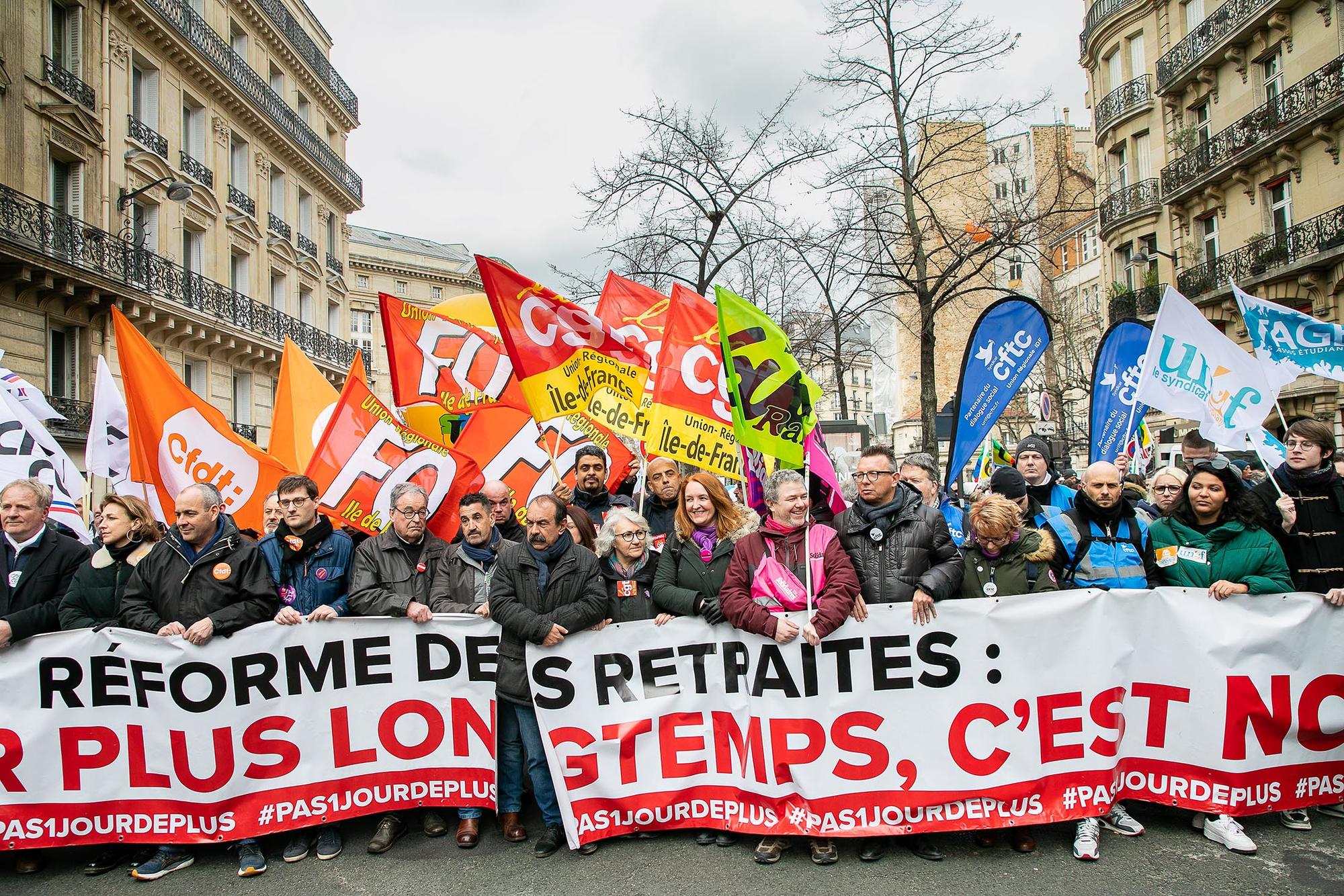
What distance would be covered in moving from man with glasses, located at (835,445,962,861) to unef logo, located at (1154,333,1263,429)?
2.48 metres

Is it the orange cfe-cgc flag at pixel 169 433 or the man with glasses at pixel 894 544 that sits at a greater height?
the orange cfe-cgc flag at pixel 169 433

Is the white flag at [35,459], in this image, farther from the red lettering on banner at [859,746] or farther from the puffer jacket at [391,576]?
the red lettering on banner at [859,746]

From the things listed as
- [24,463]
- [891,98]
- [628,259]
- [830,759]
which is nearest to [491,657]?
[830,759]

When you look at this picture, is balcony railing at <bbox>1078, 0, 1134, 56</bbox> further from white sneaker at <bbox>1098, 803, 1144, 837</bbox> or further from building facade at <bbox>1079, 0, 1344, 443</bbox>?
white sneaker at <bbox>1098, 803, 1144, 837</bbox>

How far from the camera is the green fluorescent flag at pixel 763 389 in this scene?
16.9 ft

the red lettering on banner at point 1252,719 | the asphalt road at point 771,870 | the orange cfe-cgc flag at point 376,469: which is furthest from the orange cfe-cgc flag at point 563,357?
the red lettering on banner at point 1252,719

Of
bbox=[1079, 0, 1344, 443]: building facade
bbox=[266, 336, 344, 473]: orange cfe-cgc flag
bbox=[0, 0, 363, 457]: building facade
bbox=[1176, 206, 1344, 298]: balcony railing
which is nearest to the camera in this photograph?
bbox=[266, 336, 344, 473]: orange cfe-cgc flag

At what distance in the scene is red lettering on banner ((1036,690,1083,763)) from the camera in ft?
14.6

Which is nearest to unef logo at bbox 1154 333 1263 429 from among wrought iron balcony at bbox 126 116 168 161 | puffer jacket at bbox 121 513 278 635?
puffer jacket at bbox 121 513 278 635

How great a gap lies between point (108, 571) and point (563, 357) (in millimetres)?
3183

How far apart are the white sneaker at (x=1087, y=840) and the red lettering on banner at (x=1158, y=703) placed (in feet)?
1.81

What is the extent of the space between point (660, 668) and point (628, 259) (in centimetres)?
1341

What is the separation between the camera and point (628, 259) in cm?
1716

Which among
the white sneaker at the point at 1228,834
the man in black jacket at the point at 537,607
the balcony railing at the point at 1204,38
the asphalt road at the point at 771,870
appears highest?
the balcony railing at the point at 1204,38
